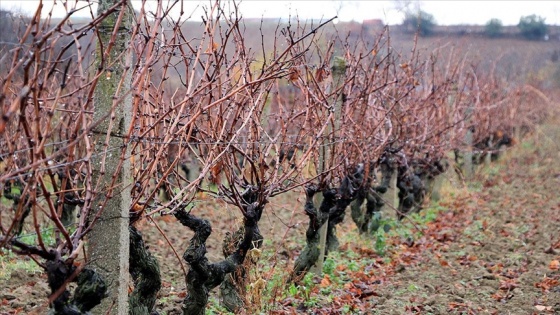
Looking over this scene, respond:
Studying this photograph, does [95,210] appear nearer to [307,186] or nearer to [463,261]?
[307,186]

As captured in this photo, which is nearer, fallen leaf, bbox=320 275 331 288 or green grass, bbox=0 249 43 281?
green grass, bbox=0 249 43 281

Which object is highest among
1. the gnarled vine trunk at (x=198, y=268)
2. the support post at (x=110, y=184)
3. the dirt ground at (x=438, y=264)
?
the support post at (x=110, y=184)

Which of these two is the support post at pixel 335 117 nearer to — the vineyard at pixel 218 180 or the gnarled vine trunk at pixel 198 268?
the vineyard at pixel 218 180

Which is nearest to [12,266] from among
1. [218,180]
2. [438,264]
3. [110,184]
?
[218,180]

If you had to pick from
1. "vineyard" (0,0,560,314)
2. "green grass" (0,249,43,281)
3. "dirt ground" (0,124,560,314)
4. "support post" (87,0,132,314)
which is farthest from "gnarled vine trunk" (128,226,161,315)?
"green grass" (0,249,43,281)

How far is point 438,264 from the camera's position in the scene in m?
7.66

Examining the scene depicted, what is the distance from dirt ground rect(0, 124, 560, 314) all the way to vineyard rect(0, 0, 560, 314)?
4 centimetres

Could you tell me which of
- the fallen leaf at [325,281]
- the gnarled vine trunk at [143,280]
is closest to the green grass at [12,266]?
the gnarled vine trunk at [143,280]

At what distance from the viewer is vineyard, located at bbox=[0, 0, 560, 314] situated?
9.55 feet

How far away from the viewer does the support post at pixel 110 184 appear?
3.19 meters

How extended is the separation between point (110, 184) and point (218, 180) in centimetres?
171

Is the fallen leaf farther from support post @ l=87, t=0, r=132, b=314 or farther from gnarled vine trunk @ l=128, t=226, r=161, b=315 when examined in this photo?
support post @ l=87, t=0, r=132, b=314

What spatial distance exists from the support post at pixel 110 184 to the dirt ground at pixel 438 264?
421mm

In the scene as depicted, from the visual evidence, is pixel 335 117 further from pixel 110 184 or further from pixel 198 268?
pixel 110 184
